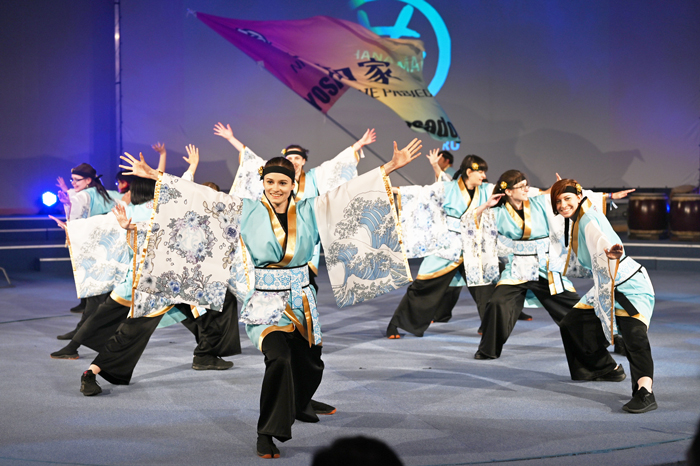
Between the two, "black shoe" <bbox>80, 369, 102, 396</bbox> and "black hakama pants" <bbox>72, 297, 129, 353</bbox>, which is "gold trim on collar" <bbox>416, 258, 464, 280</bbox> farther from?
"black shoe" <bbox>80, 369, 102, 396</bbox>

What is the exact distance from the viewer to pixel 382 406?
3.07 metres

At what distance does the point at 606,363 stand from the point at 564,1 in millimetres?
6513

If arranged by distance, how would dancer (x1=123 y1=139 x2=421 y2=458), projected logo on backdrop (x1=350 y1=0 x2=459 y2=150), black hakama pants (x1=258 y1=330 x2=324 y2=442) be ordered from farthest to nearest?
projected logo on backdrop (x1=350 y1=0 x2=459 y2=150) < dancer (x1=123 y1=139 x2=421 y2=458) < black hakama pants (x1=258 y1=330 x2=324 y2=442)

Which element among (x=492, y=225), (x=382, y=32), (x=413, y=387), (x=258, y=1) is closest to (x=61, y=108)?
(x=258, y=1)

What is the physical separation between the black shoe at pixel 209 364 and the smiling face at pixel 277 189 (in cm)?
140

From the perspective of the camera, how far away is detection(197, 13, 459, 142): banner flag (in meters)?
8.88

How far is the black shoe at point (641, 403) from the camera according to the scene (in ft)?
9.57

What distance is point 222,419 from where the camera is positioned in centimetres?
290

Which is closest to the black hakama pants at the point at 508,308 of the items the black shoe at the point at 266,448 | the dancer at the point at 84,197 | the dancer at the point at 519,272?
the dancer at the point at 519,272

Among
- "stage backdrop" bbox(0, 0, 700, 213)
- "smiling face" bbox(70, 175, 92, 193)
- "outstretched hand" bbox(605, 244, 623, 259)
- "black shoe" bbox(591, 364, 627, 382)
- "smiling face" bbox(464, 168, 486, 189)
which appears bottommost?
"black shoe" bbox(591, 364, 627, 382)

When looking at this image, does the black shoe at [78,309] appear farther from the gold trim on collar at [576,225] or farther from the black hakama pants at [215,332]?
the gold trim on collar at [576,225]

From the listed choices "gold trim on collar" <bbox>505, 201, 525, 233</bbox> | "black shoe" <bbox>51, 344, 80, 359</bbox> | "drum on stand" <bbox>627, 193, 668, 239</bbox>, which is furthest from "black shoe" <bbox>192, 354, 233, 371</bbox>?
"drum on stand" <bbox>627, 193, 668, 239</bbox>

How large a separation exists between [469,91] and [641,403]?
6.57 m

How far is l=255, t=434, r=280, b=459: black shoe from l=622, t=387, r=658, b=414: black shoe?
1478 millimetres
